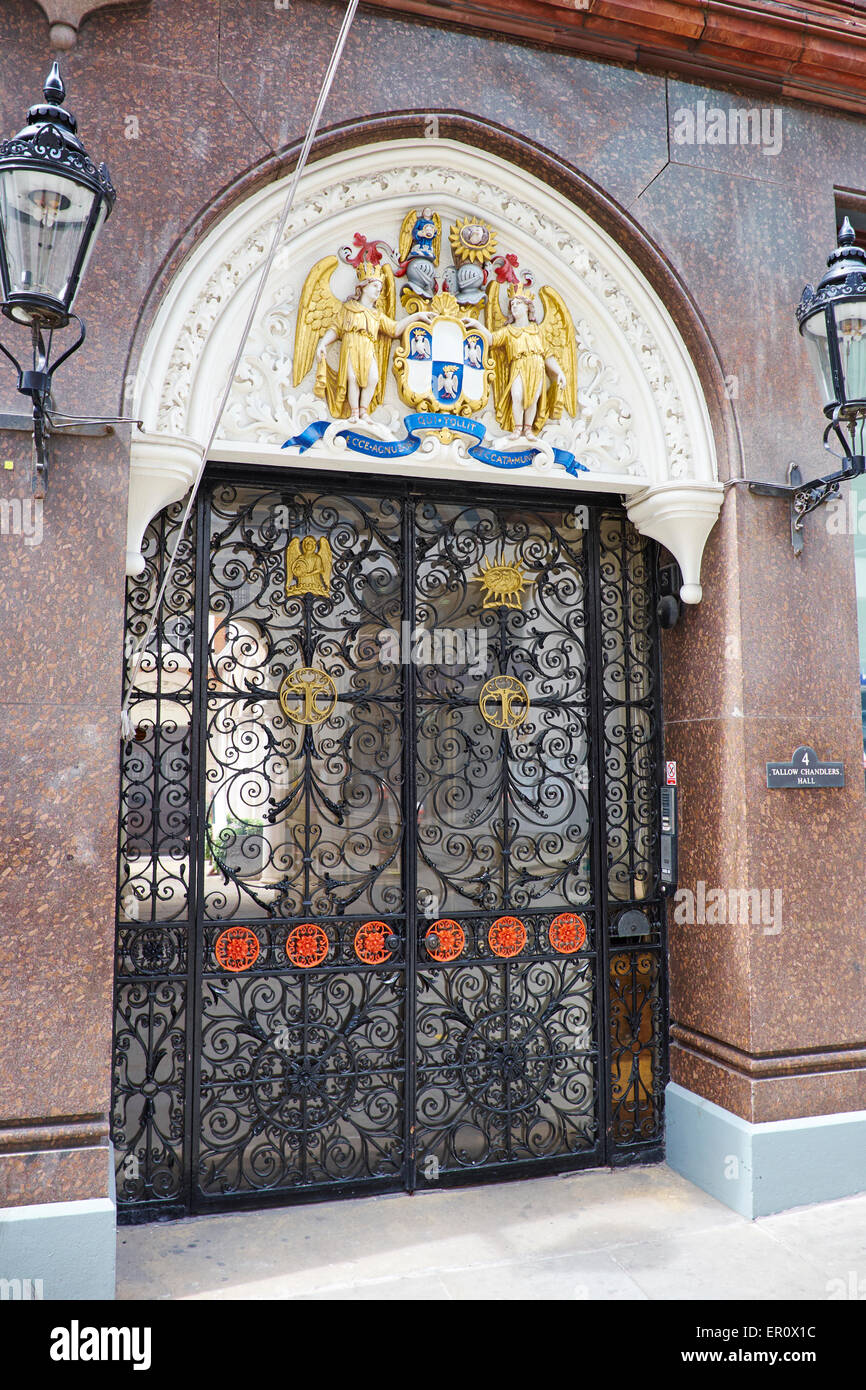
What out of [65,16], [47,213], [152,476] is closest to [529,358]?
[152,476]

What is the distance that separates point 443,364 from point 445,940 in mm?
2796

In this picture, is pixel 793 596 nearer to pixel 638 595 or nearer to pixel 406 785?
pixel 638 595

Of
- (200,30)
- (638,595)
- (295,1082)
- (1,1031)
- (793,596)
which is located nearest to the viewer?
(1,1031)

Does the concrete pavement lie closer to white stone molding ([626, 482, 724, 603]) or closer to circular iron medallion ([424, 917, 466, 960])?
circular iron medallion ([424, 917, 466, 960])

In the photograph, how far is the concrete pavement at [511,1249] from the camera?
12.1 ft

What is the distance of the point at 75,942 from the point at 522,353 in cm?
332

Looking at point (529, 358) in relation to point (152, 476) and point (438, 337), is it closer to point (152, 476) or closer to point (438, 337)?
point (438, 337)

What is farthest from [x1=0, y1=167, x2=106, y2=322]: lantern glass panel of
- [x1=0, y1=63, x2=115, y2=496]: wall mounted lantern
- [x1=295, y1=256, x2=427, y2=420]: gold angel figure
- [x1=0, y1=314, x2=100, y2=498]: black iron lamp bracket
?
[x1=295, y1=256, x2=427, y2=420]: gold angel figure

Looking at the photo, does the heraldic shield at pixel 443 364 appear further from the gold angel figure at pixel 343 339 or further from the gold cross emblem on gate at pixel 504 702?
the gold cross emblem on gate at pixel 504 702

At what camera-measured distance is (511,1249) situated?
3.98 metres

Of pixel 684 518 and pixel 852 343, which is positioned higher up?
pixel 852 343

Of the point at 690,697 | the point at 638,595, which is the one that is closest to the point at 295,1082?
the point at 690,697

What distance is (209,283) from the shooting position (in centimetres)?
413

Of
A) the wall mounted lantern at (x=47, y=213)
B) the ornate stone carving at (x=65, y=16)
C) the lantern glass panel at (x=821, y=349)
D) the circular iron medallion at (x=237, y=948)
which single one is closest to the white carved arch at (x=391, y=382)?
the lantern glass panel at (x=821, y=349)
